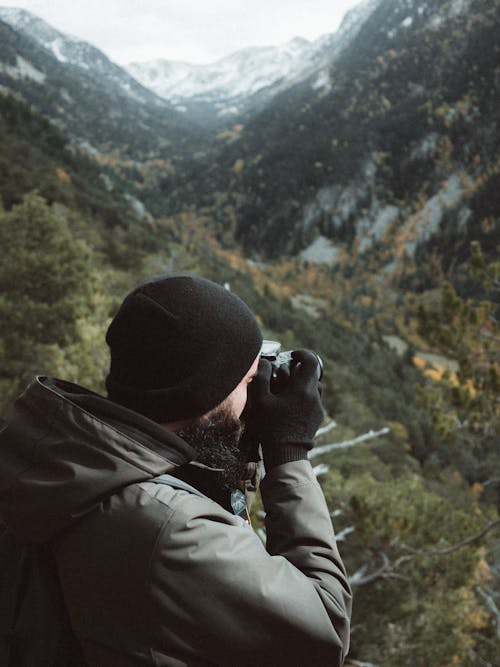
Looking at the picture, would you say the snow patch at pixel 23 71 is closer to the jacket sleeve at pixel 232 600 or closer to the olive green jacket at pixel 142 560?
the olive green jacket at pixel 142 560

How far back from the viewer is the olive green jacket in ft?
3.76

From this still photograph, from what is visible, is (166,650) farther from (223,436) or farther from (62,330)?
(62,330)

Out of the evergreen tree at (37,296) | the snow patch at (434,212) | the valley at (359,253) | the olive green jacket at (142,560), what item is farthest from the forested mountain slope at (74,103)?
the olive green jacket at (142,560)

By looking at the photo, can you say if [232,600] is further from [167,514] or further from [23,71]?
[23,71]

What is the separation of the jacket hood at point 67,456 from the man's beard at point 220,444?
12 cm

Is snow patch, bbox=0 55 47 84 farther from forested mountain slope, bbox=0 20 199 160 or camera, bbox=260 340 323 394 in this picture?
camera, bbox=260 340 323 394

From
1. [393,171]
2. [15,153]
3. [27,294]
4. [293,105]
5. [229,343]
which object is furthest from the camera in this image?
Answer: [293,105]

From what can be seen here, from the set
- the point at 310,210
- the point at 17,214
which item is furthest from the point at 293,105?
the point at 17,214

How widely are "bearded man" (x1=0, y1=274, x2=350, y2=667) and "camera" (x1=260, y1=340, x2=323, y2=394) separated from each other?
203 millimetres

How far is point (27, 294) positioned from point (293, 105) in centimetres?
18764

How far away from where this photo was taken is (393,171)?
13288 cm

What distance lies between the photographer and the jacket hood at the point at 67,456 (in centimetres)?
116

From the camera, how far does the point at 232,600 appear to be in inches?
45.7

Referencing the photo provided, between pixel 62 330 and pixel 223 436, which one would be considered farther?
pixel 62 330
